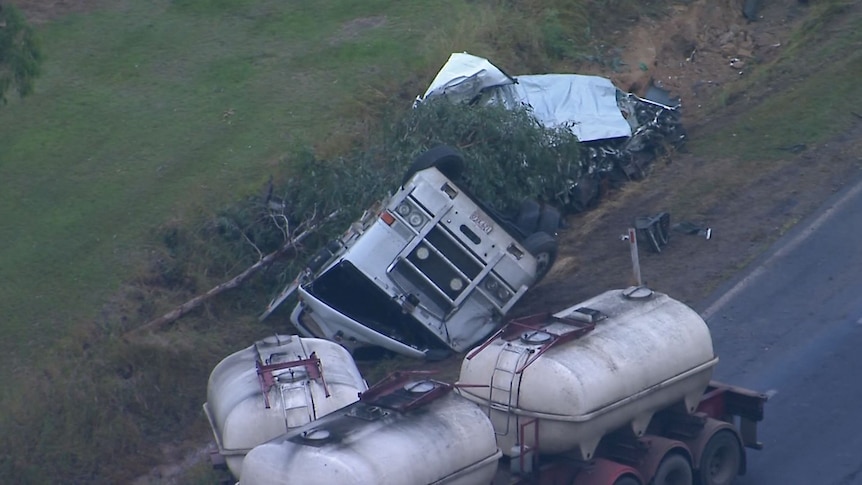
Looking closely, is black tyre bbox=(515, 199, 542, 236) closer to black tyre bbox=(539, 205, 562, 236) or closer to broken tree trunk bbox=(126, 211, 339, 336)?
black tyre bbox=(539, 205, 562, 236)

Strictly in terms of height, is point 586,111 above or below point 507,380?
below

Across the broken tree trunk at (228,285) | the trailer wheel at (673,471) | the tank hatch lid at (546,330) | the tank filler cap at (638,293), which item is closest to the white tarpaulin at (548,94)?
the broken tree trunk at (228,285)

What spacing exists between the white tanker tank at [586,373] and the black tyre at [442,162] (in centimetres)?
436

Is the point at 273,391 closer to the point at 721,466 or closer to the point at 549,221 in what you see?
the point at 721,466

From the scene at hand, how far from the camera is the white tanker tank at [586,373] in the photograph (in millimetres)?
10094

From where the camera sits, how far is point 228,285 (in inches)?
669

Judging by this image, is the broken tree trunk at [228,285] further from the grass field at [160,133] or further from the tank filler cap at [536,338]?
the tank filler cap at [536,338]

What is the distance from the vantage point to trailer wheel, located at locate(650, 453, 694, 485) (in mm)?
10828

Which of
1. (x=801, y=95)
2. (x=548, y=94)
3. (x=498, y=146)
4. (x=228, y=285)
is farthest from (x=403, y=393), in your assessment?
(x=801, y=95)

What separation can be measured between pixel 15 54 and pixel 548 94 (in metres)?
9.72

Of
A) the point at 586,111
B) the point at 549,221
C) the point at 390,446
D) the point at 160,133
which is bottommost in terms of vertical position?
the point at 160,133

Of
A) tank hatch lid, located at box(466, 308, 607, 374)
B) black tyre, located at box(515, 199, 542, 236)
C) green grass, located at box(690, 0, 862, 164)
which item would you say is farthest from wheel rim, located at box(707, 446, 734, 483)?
green grass, located at box(690, 0, 862, 164)

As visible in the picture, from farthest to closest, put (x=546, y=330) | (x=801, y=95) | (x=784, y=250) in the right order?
(x=801, y=95) → (x=784, y=250) → (x=546, y=330)

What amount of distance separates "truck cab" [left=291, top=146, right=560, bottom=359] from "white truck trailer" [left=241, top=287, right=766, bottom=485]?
11.4ft
